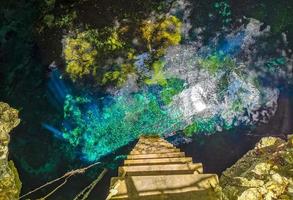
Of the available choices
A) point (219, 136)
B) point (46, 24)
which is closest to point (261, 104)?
point (219, 136)

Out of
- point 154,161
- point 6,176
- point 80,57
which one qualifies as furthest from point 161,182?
point 80,57

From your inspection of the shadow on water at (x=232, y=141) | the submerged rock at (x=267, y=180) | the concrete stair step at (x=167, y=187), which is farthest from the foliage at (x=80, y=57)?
the concrete stair step at (x=167, y=187)

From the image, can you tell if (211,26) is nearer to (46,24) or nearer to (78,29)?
(78,29)

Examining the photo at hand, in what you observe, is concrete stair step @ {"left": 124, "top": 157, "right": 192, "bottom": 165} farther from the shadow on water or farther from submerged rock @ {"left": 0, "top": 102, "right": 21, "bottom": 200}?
the shadow on water

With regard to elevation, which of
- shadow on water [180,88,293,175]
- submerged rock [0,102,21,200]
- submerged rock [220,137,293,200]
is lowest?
shadow on water [180,88,293,175]

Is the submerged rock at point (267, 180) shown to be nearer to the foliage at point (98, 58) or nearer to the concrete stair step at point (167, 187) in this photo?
the concrete stair step at point (167, 187)

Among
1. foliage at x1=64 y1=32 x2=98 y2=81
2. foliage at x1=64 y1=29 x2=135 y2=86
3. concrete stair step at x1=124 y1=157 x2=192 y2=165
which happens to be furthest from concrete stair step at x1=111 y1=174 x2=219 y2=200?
foliage at x1=64 y1=32 x2=98 y2=81
